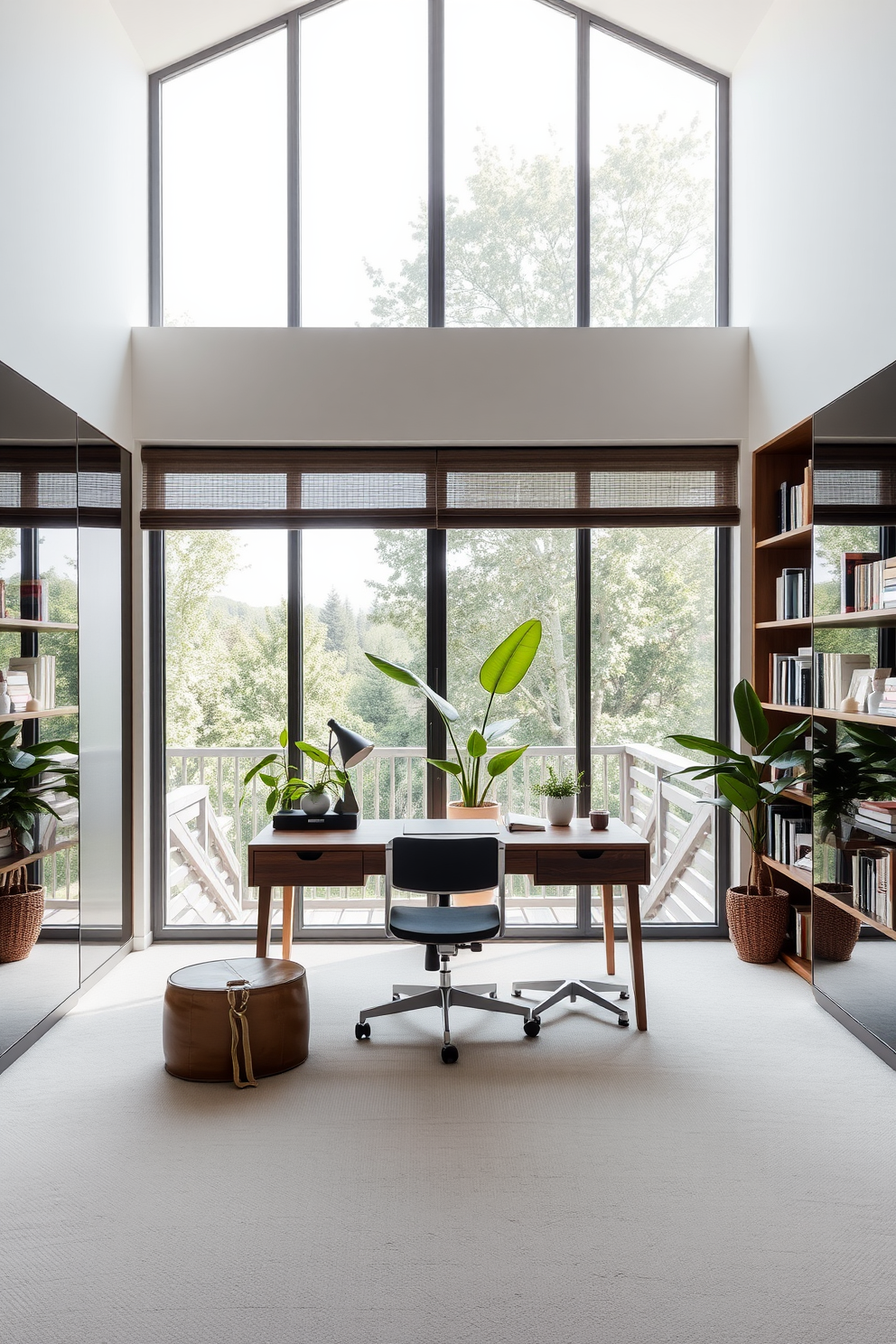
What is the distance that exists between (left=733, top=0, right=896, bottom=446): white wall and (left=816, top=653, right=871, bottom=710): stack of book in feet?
3.31

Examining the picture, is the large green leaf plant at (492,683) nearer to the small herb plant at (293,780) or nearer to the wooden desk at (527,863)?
the small herb plant at (293,780)

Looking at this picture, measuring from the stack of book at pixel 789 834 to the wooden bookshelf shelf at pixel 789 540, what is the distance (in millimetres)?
1170

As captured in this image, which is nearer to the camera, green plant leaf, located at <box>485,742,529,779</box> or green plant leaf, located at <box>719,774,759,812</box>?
green plant leaf, located at <box>719,774,759,812</box>

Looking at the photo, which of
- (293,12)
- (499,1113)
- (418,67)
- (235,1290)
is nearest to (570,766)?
(499,1113)

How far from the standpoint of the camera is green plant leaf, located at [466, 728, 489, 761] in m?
4.30

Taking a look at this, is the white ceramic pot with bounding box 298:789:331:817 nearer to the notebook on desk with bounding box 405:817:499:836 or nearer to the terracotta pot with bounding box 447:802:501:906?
the notebook on desk with bounding box 405:817:499:836

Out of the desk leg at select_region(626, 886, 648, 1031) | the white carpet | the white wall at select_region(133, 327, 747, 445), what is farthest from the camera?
the white wall at select_region(133, 327, 747, 445)

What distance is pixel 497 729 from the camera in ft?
14.6

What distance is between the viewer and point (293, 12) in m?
4.71

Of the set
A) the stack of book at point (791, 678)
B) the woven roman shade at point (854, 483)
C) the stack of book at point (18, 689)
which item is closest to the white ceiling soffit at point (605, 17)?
the woven roman shade at point (854, 483)

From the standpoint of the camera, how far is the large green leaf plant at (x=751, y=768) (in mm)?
4055

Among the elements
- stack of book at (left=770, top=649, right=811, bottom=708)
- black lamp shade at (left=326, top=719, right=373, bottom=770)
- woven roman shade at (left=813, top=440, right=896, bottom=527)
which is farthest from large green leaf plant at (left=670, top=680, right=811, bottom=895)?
black lamp shade at (left=326, top=719, right=373, bottom=770)

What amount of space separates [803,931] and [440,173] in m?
4.04

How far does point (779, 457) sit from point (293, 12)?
3308 millimetres
